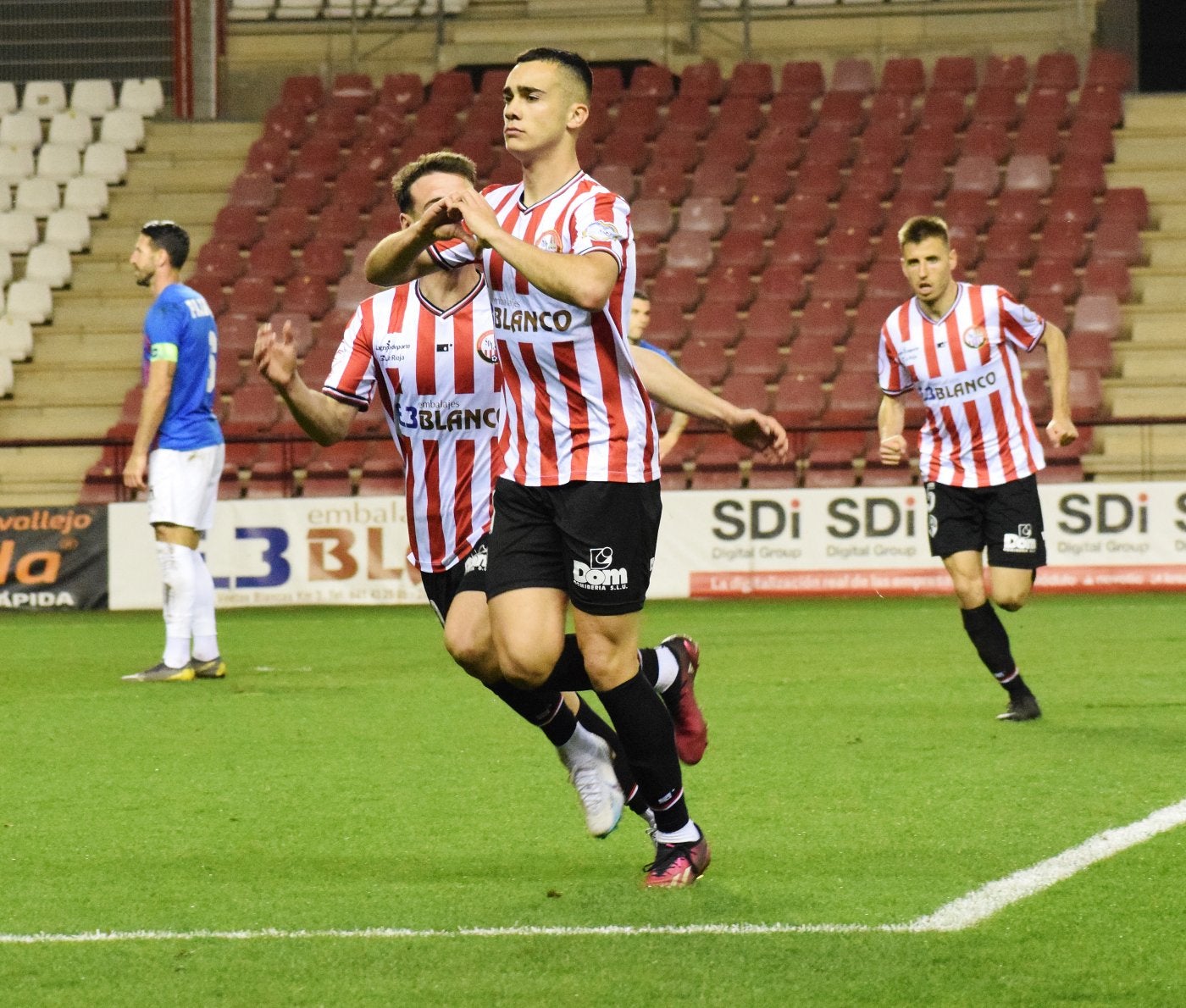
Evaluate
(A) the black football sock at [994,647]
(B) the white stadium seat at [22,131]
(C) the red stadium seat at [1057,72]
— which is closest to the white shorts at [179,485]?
(A) the black football sock at [994,647]

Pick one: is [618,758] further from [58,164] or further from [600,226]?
[58,164]

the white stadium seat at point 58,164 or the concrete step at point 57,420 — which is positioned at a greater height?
the white stadium seat at point 58,164

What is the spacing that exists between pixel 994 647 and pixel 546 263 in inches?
160

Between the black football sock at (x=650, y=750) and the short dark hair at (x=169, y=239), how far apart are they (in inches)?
210

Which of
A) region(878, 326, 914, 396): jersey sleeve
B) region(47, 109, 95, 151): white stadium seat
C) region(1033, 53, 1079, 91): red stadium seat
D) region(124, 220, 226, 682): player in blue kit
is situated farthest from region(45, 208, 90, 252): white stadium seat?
region(878, 326, 914, 396): jersey sleeve

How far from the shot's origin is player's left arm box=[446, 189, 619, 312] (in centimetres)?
424

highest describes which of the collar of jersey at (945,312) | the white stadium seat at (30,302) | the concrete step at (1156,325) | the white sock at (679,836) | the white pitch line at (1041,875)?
the white stadium seat at (30,302)

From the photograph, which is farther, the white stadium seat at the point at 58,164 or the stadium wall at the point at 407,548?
the white stadium seat at the point at 58,164

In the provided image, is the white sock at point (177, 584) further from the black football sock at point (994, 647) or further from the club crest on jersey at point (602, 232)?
the club crest on jersey at point (602, 232)

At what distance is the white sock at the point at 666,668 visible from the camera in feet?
17.3

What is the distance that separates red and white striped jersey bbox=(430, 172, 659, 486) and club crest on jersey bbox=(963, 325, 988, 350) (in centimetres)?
382

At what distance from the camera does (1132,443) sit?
49.3ft

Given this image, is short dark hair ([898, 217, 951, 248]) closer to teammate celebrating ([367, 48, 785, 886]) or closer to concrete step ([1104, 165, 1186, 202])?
teammate celebrating ([367, 48, 785, 886])

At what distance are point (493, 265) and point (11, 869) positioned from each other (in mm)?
2000
